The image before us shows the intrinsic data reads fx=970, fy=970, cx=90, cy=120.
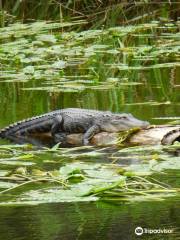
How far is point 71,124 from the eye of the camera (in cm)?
784

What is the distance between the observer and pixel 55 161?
608 cm

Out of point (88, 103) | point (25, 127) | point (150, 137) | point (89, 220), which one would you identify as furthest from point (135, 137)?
point (89, 220)

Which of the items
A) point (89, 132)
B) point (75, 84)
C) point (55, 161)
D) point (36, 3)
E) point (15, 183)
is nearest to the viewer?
point (15, 183)

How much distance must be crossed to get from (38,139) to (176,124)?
4.33 ft

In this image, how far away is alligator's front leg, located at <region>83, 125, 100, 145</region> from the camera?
729 cm

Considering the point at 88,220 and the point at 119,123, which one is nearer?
the point at 88,220

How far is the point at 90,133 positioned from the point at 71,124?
450mm

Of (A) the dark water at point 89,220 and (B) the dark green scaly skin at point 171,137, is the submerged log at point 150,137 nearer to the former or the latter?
(B) the dark green scaly skin at point 171,137

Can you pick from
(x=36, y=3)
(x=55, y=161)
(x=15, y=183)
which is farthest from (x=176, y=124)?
(x=36, y=3)

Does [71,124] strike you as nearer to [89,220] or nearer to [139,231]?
[89,220]

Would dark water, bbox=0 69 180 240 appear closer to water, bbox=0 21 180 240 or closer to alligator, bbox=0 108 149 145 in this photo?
water, bbox=0 21 180 240

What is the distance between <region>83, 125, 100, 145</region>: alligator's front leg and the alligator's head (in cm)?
5

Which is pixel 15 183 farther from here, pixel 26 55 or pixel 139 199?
pixel 26 55

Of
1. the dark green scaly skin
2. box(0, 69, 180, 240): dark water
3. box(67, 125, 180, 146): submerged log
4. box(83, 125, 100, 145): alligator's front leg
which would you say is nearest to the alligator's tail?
box(83, 125, 100, 145): alligator's front leg
